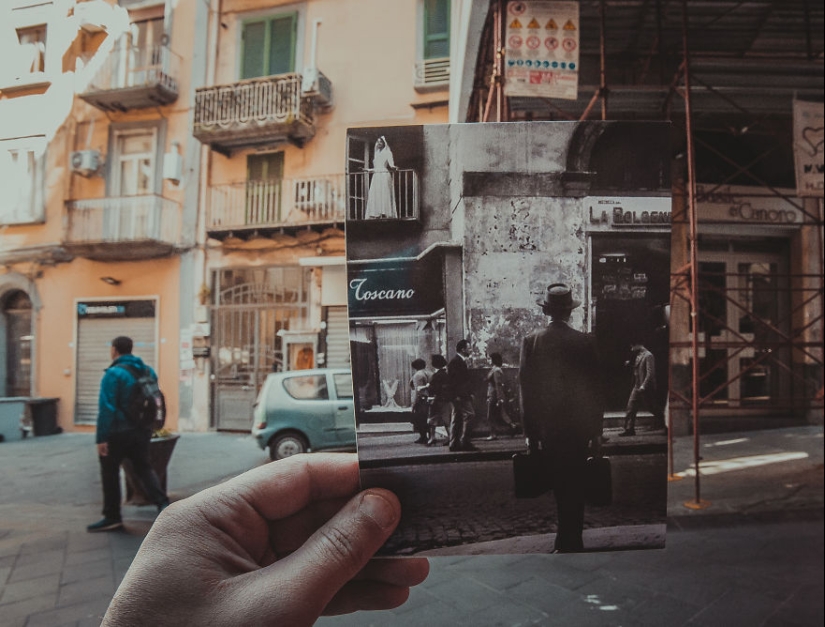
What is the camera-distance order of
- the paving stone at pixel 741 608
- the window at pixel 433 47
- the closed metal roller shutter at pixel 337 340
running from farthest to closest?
the paving stone at pixel 741 608, the window at pixel 433 47, the closed metal roller shutter at pixel 337 340

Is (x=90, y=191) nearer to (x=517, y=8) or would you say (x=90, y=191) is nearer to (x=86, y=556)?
(x=86, y=556)

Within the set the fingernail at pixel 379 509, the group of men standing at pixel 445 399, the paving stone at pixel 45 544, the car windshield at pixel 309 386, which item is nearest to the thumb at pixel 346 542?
the fingernail at pixel 379 509

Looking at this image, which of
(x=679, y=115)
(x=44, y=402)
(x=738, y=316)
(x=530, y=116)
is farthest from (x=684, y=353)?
(x=44, y=402)

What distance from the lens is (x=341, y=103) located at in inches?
42.3

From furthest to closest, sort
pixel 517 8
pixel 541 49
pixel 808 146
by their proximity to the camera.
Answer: pixel 808 146 < pixel 541 49 < pixel 517 8

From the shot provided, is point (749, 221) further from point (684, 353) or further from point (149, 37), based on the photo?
point (149, 37)

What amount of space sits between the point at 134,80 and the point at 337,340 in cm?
63

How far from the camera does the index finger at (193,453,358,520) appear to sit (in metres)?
0.93

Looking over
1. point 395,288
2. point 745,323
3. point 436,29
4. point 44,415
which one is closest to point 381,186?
point 395,288

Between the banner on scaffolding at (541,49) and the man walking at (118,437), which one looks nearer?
the man walking at (118,437)

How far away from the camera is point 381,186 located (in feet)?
2.77

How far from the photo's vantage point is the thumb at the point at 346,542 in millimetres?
833

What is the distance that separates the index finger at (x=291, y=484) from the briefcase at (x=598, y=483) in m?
0.40

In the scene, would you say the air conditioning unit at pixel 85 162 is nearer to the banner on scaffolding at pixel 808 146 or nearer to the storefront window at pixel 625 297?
the storefront window at pixel 625 297
